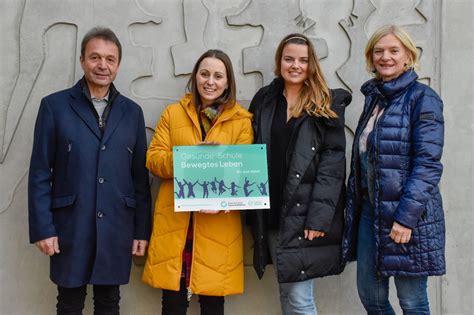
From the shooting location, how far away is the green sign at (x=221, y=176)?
2.84m

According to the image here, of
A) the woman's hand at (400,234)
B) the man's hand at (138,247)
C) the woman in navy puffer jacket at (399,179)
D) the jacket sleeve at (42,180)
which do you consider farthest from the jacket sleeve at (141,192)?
the woman's hand at (400,234)

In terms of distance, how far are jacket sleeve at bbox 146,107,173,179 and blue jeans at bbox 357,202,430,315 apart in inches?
44.0

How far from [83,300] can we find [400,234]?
1.79 meters

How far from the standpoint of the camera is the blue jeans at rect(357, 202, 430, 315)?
102 inches

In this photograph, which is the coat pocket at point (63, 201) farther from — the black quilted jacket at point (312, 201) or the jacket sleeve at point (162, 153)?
the black quilted jacket at point (312, 201)

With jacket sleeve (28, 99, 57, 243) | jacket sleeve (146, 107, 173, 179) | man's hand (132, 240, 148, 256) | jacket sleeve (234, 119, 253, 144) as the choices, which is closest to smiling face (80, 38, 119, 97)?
jacket sleeve (28, 99, 57, 243)

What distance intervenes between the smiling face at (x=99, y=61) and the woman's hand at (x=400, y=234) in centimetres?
175

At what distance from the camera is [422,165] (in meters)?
2.46

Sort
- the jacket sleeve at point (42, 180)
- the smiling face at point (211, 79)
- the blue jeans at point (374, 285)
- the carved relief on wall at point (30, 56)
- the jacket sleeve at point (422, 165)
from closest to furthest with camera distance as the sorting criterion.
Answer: the jacket sleeve at point (422, 165)
the blue jeans at point (374, 285)
the jacket sleeve at point (42, 180)
the smiling face at point (211, 79)
the carved relief on wall at point (30, 56)

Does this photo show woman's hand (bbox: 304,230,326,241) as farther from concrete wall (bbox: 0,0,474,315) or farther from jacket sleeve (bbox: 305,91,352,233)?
concrete wall (bbox: 0,0,474,315)

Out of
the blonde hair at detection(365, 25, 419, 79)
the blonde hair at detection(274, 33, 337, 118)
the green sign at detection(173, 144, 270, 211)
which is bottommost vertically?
the green sign at detection(173, 144, 270, 211)

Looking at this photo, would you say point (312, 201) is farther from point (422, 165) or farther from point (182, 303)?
point (182, 303)

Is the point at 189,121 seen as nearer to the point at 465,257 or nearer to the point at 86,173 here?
the point at 86,173

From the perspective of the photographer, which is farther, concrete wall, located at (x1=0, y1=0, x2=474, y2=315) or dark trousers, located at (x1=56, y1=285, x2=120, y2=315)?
concrete wall, located at (x1=0, y1=0, x2=474, y2=315)
